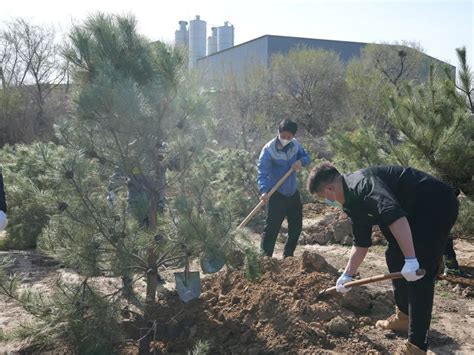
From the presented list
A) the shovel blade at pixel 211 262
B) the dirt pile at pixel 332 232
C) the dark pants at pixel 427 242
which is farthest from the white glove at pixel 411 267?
the dirt pile at pixel 332 232

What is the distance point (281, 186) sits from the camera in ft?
15.8

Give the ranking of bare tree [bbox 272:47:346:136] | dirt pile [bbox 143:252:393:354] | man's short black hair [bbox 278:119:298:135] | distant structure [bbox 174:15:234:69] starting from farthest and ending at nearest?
distant structure [bbox 174:15:234:69] → bare tree [bbox 272:47:346:136] → man's short black hair [bbox 278:119:298:135] → dirt pile [bbox 143:252:393:354]

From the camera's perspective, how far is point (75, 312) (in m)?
3.11

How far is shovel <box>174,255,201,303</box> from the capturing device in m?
3.71

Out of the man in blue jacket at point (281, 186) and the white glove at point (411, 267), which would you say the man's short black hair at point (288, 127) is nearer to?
the man in blue jacket at point (281, 186)

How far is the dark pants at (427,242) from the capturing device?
9.88ft

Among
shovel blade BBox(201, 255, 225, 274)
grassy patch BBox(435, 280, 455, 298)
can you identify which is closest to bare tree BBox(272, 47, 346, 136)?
grassy patch BBox(435, 280, 455, 298)

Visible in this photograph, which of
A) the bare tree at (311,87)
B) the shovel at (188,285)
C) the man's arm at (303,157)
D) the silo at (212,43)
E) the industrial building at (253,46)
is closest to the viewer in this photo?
the shovel at (188,285)

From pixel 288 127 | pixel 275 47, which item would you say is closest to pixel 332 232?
pixel 288 127

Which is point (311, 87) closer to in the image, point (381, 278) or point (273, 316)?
point (273, 316)

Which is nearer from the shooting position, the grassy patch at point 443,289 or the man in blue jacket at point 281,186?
the grassy patch at point 443,289

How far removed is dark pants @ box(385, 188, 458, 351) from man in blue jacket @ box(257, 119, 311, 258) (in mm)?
1891

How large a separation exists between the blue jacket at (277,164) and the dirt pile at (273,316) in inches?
34.7

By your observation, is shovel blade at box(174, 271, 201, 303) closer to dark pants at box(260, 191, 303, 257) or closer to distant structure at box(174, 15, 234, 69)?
dark pants at box(260, 191, 303, 257)
